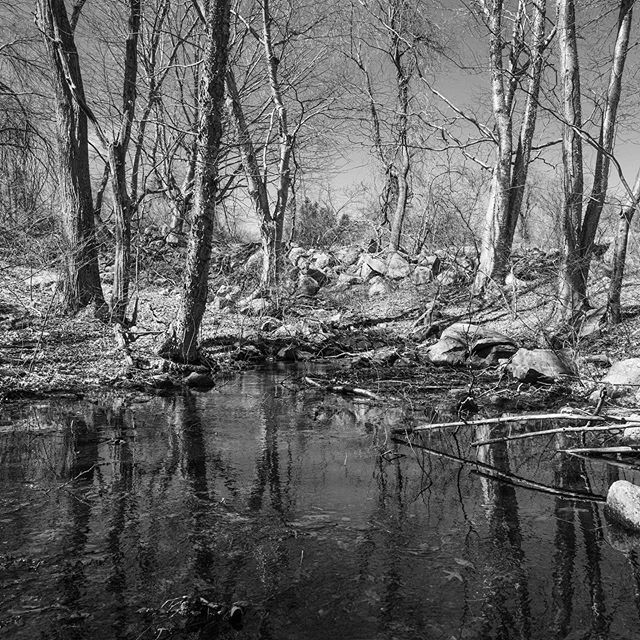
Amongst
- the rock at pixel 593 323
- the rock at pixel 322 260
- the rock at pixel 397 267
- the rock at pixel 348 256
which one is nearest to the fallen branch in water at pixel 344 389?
the rock at pixel 593 323

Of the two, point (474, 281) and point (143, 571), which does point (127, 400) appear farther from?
point (474, 281)

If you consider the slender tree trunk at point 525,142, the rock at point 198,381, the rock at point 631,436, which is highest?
the slender tree trunk at point 525,142

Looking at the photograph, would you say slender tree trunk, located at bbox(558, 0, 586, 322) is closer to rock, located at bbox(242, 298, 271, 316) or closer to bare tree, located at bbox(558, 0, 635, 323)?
bare tree, located at bbox(558, 0, 635, 323)

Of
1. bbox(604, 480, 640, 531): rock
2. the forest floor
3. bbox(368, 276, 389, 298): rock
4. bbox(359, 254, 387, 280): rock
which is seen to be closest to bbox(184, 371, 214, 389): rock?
the forest floor

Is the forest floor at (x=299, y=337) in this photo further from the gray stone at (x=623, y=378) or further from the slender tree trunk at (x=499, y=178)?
the slender tree trunk at (x=499, y=178)

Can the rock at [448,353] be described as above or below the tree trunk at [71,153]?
below

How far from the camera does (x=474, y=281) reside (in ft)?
46.6

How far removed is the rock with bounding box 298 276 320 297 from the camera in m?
15.9

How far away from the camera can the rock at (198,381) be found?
27.2 feet

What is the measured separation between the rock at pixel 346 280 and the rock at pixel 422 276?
5.82ft

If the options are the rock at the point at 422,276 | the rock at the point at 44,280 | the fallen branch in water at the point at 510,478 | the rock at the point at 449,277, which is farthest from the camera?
the rock at the point at 422,276

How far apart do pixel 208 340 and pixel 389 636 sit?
8.79 metres

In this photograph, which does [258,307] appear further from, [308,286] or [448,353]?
[448,353]

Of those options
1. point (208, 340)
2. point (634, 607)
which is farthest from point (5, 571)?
point (208, 340)
